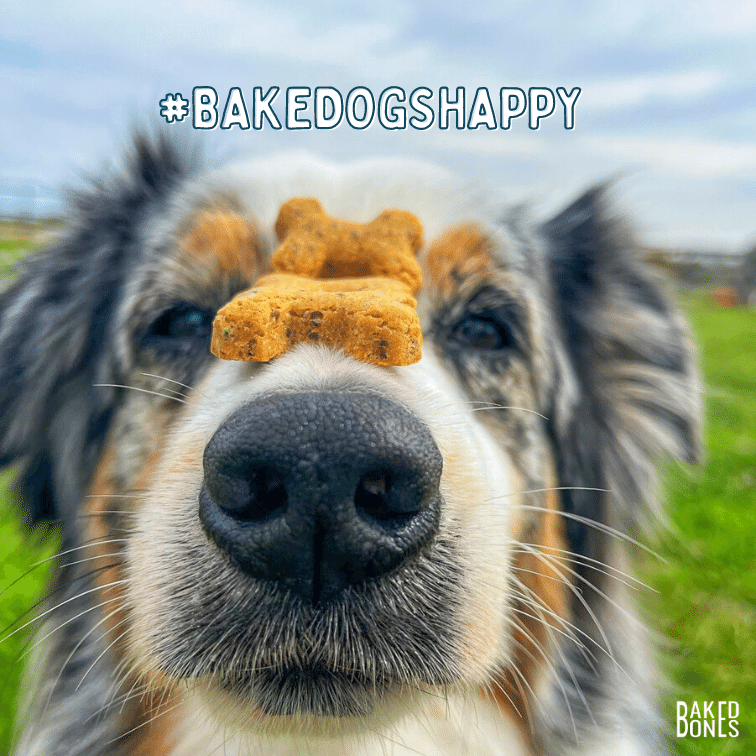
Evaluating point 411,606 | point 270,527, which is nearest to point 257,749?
point 411,606

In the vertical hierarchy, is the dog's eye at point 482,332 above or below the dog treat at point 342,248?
below

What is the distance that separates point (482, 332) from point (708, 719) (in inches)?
85.8

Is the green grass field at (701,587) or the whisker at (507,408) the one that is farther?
the green grass field at (701,587)

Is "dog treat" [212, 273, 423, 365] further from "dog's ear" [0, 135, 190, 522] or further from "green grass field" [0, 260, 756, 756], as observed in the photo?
"green grass field" [0, 260, 756, 756]

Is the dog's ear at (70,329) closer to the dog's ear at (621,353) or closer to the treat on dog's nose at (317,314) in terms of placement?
the treat on dog's nose at (317,314)

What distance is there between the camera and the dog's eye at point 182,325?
2.32 metres

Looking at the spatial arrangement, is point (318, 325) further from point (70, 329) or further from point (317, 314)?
point (70, 329)

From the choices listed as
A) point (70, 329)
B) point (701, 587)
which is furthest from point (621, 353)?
point (701, 587)

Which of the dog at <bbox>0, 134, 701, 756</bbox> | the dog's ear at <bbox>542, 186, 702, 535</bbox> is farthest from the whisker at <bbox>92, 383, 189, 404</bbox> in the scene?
the dog's ear at <bbox>542, 186, 702, 535</bbox>

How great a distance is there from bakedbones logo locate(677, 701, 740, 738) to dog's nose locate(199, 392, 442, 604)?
2.30 meters

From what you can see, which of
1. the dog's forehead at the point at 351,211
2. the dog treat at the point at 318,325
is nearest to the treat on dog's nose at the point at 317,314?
the dog treat at the point at 318,325

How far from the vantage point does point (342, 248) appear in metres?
2.13

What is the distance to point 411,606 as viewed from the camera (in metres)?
1.64

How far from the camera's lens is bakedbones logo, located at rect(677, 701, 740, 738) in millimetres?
3158
